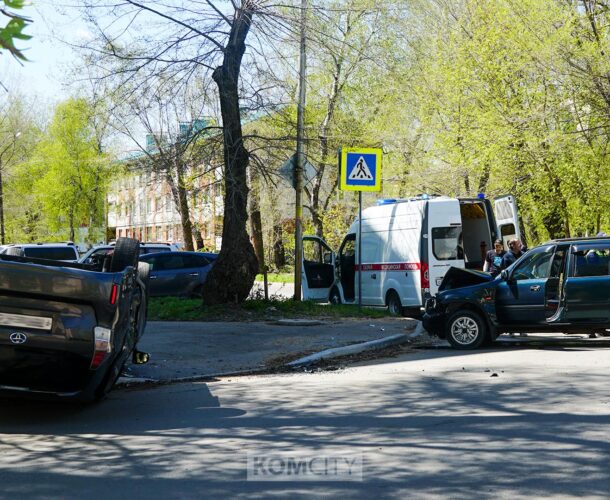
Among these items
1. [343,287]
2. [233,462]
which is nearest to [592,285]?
[233,462]

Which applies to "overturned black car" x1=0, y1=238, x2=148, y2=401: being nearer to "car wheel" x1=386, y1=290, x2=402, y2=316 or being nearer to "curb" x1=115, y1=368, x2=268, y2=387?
"curb" x1=115, y1=368, x2=268, y2=387

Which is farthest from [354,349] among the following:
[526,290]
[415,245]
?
[415,245]

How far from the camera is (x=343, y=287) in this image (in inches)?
870

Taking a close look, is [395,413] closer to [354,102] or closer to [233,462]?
[233,462]

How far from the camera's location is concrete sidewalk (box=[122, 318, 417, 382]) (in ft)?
36.5

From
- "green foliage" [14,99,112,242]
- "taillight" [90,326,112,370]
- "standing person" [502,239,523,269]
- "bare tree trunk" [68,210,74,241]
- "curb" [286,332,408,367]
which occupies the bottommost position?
"curb" [286,332,408,367]

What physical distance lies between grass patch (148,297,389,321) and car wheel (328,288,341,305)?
3727 millimetres

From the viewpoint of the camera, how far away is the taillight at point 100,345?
23.4 feet

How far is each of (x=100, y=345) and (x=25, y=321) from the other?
630mm

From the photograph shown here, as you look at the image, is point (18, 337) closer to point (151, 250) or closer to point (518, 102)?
point (518, 102)

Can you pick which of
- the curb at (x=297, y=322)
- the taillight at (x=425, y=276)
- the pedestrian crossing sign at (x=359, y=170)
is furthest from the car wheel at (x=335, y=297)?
the curb at (x=297, y=322)

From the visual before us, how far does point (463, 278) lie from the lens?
13.8 m

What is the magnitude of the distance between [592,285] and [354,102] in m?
22.3

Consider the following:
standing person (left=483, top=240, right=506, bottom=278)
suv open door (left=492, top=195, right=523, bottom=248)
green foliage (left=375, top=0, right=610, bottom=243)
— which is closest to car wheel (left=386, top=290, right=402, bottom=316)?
standing person (left=483, top=240, right=506, bottom=278)
